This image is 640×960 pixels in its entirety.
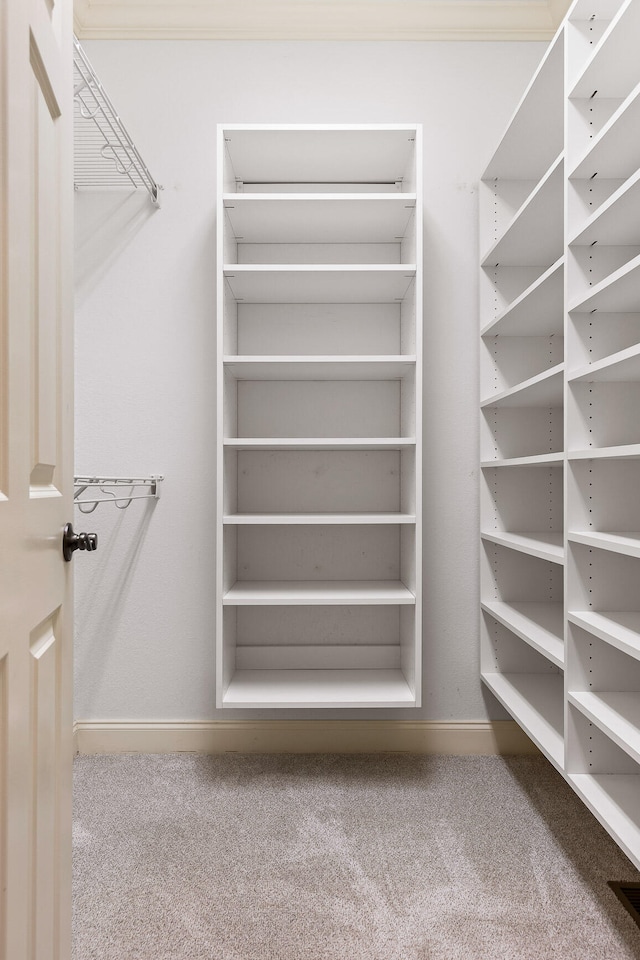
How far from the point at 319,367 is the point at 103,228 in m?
0.97

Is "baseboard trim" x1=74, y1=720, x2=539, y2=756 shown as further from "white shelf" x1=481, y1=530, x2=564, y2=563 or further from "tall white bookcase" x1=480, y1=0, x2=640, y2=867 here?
"white shelf" x1=481, y1=530, x2=564, y2=563

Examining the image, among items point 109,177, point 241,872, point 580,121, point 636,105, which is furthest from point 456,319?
point 241,872

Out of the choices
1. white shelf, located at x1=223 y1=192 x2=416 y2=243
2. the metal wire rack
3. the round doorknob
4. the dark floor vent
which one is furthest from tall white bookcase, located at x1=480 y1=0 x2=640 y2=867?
the metal wire rack

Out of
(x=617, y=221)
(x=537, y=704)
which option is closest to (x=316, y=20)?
(x=617, y=221)

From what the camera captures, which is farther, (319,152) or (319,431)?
(319,431)

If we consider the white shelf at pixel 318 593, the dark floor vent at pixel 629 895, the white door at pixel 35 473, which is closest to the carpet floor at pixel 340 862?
the dark floor vent at pixel 629 895

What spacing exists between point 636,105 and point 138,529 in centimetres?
188

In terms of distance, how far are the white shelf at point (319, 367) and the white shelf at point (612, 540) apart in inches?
31.1

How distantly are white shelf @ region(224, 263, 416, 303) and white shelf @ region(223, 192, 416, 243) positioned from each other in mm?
168

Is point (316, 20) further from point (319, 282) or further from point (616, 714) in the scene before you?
point (616, 714)

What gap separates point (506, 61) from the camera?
223 cm

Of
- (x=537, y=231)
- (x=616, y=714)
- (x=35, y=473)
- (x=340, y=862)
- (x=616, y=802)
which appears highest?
(x=537, y=231)

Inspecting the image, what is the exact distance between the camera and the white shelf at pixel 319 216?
1924 mm

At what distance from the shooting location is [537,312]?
1.90 meters
